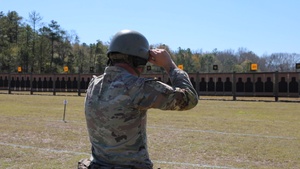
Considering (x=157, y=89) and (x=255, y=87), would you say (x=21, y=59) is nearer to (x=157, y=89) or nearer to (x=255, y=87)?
Answer: (x=255, y=87)

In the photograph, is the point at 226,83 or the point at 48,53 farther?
the point at 48,53

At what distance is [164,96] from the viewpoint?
243 centimetres

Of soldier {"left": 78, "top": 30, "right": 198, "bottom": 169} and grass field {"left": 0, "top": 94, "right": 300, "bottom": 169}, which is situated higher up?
soldier {"left": 78, "top": 30, "right": 198, "bottom": 169}

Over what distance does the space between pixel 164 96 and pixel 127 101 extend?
0.22m

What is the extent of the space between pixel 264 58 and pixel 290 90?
93034mm

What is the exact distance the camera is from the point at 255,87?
1492 inches

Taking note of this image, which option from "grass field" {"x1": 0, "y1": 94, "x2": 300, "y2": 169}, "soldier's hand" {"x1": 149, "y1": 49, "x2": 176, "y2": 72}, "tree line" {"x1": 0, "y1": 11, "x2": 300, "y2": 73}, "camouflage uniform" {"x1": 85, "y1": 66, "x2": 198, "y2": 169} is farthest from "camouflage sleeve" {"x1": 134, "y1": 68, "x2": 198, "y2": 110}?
"tree line" {"x1": 0, "y1": 11, "x2": 300, "y2": 73}

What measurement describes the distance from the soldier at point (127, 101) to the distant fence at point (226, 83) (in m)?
31.3

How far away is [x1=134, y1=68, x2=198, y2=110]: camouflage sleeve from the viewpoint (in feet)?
7.91

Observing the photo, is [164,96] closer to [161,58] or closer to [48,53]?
[161,58]

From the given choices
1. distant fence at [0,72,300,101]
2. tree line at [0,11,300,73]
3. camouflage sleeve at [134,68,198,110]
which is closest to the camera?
camouflage sleeve at [134,68,198,110]

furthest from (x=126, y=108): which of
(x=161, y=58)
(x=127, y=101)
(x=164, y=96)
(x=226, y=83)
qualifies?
(x=226, y=83)

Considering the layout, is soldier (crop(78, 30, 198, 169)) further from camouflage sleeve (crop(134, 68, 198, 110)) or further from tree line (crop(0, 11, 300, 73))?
tree line (crop(0, 11, 300, 73))

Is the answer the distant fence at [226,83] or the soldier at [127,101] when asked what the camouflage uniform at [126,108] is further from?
the distant fence at [226,83]
